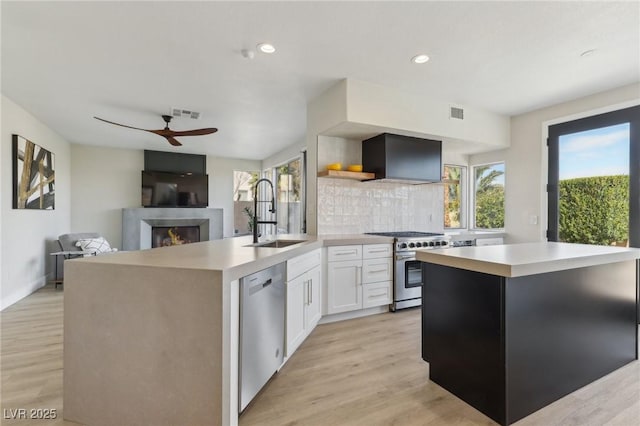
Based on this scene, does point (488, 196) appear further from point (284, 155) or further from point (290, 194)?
point (284, 155)

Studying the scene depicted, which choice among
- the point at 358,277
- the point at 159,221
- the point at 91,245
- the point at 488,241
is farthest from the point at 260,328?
the point at 159,221

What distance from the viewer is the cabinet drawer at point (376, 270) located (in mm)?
3330

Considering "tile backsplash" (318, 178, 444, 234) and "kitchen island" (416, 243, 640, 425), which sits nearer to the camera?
"kitchen island" (416, 243, 640, 425)

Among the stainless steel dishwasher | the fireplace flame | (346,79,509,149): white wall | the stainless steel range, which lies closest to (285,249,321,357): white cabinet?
the stainless steel dishwasher

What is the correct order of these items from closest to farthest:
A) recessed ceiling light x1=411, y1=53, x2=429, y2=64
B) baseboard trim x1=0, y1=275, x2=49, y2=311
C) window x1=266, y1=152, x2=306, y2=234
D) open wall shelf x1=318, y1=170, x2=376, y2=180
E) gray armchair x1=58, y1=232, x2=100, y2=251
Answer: recessed ceiling light x1=411, y1=53, x2=429, y2=64, open wall shelf x1=318, y1=170, x2=376, y2=180, baseboard trim x1=0, y1=275, x2=49, y2=311, gray armchair x1=58, y1=232, x2=100, y2=251, window x1=266, y1=152, x2=306, y2=234

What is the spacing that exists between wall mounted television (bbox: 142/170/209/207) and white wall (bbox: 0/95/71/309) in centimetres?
143

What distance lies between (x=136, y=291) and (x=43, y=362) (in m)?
1.58

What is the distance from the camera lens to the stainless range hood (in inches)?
143

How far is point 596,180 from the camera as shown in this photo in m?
3.43

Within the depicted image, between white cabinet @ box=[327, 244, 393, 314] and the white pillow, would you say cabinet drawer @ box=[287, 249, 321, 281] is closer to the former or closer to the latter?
white cabinet @ box=[327, 244, 393, 314]

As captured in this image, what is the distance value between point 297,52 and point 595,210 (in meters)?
3.74

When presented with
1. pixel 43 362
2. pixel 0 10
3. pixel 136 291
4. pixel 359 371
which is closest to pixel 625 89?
pixel 359 371

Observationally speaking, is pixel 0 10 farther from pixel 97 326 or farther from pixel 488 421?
pixel 488 421

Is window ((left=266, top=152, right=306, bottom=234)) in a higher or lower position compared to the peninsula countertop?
higher
